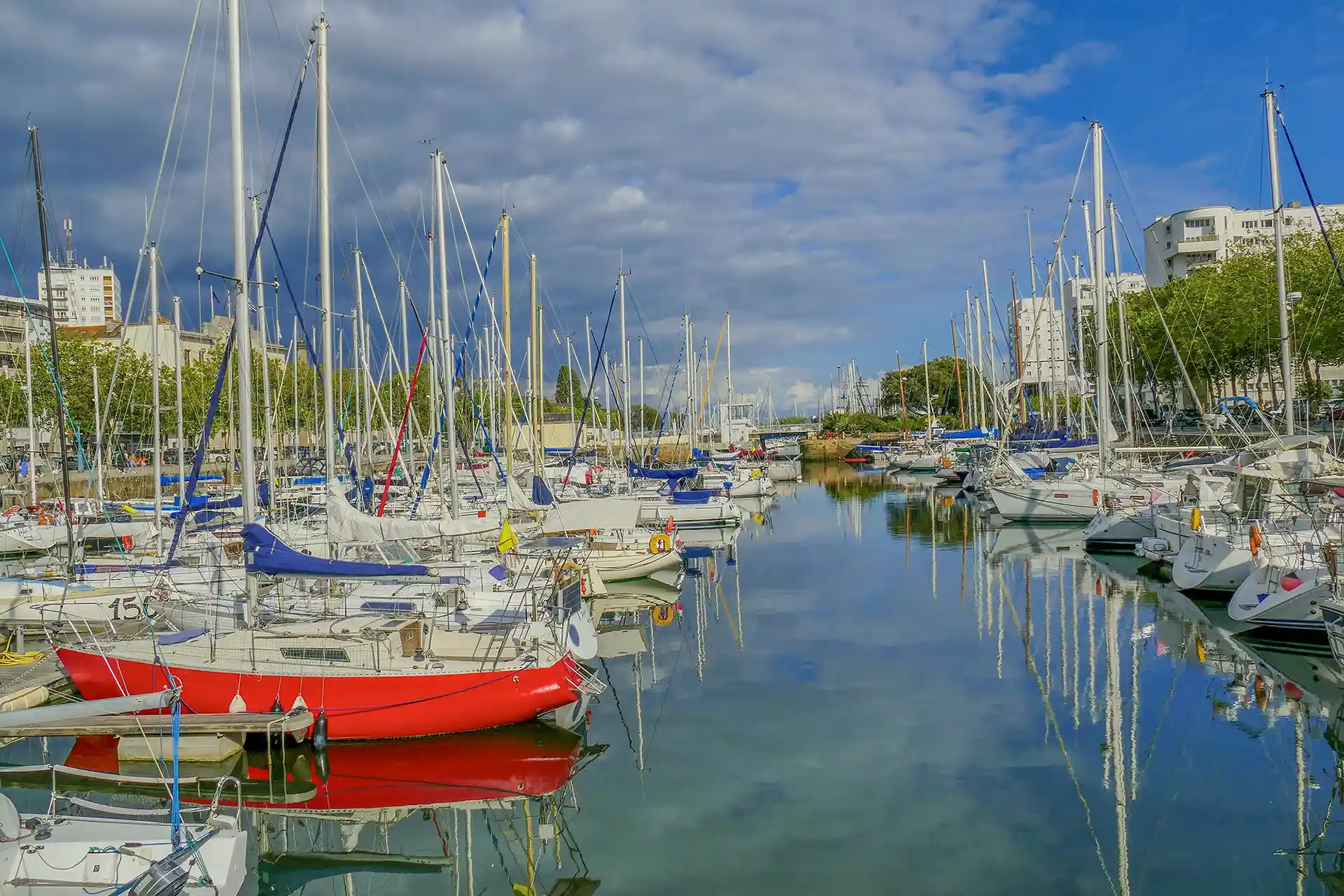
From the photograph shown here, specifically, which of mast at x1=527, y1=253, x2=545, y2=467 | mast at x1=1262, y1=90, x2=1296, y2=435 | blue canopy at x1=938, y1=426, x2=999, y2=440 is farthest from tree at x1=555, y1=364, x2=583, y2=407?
mast at x1=1262, y1=90, x2=1296, y2=435

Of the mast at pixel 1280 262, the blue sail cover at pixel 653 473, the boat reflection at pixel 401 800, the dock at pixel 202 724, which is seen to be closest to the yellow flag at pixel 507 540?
the boat reflection at pixel 401 800

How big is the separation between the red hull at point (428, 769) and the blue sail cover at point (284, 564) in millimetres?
2796

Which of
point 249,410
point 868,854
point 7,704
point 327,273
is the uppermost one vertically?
point 327,273

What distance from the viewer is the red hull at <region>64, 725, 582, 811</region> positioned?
14.0m

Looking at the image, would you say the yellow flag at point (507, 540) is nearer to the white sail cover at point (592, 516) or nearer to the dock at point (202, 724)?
the dock at point (202, 724)

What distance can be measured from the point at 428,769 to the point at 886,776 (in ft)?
22.4

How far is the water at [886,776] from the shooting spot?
1162 cm

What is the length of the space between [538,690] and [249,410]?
6.70 meters

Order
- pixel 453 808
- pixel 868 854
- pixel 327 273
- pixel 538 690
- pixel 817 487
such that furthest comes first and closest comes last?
1. pixel 817 487
2. pixel 327 273
3. pixel 538 690
4. pixel 453 808
5. pixel 868 854

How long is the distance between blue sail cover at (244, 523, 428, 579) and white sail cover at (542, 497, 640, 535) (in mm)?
10791

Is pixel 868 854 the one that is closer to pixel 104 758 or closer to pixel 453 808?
pixel 453 808

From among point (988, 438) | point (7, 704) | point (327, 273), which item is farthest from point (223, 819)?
point (988, 438)

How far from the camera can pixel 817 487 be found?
73062 millimetres

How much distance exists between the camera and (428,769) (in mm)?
14930
